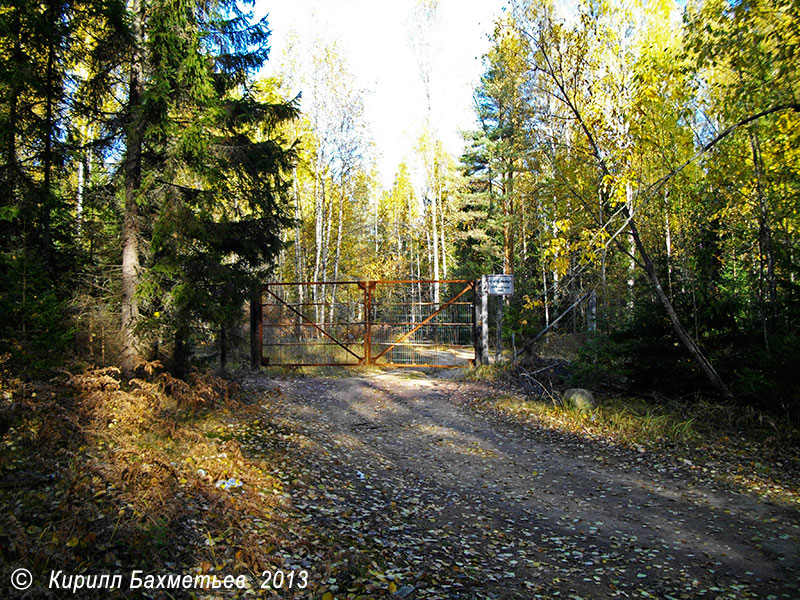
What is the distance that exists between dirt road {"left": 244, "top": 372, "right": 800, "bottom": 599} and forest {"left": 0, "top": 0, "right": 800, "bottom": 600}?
38 mm

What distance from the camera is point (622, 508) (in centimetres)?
488

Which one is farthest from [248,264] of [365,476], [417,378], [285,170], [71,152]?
[365,476]

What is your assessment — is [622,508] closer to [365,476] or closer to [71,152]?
[365,476]

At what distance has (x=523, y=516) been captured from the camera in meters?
4.76

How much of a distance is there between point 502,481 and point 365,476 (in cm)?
170

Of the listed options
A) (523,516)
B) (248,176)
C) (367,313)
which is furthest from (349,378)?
(523,516)

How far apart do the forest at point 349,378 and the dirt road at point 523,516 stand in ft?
0.12

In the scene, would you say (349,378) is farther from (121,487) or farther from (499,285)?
(121,487)

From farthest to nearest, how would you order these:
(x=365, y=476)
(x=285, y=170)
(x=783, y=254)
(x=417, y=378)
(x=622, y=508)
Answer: (x=417, y=378) < (x=285, y=170) < (x=783, y=254) < (x=365, y=476) < (x=622, y=508)

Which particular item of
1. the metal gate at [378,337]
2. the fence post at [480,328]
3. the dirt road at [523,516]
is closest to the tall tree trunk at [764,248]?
the dirt road at [523,516]

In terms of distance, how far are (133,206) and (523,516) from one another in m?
6.88

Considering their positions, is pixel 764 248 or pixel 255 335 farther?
pixel 255 335

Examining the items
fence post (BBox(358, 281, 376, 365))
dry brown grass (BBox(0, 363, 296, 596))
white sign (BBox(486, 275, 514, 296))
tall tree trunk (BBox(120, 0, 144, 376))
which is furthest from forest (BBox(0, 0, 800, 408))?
fence post (BBox(358, 281, 376, 365))

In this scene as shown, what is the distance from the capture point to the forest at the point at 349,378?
362 centimetres
